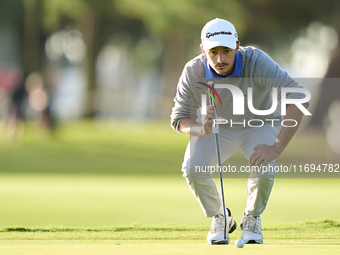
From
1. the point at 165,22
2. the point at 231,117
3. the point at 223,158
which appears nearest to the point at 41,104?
the point at 165,22

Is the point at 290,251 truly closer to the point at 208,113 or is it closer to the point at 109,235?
the point at 208,113

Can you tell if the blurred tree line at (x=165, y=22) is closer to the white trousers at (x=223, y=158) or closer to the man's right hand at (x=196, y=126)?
the white trousers at (x=223, y=158)

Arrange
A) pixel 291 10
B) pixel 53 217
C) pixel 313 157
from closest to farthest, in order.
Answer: pixel 53 217 < pixel 313 157 < pixel 291 10

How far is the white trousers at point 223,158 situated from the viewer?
665cm

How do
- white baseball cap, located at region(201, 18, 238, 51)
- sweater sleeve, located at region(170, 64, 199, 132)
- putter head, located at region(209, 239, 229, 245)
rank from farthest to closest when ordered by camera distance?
sweater sleeve, located at region(170, 64, 199, 132)
putter head, located at region(209, 239, 229, 245)
white baseball cap, located at region(201, 18, 238, 51)

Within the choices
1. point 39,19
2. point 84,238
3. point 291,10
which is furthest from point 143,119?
point 84,238

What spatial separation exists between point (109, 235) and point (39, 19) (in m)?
29.2

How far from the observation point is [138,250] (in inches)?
222

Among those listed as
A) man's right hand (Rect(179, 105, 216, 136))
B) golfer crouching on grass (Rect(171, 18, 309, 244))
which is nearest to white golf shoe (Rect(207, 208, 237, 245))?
golfer crouching on grass (Rect(171, 18, 309, 244))

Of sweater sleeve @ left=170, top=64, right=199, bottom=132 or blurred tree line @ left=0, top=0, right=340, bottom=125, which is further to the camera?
blurred tree line @ left=0, top=0, right=340, bottom=125

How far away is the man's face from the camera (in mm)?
6355

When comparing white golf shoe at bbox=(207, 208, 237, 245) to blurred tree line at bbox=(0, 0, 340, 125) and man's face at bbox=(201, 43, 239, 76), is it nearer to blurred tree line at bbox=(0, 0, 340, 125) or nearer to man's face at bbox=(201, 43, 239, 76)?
man's face at bbox=(201, 43, 239, 76)

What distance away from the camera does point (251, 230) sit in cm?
670

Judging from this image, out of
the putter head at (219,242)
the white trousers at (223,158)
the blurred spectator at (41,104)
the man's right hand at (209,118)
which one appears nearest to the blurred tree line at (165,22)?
the blurred spectator at (41,104)
